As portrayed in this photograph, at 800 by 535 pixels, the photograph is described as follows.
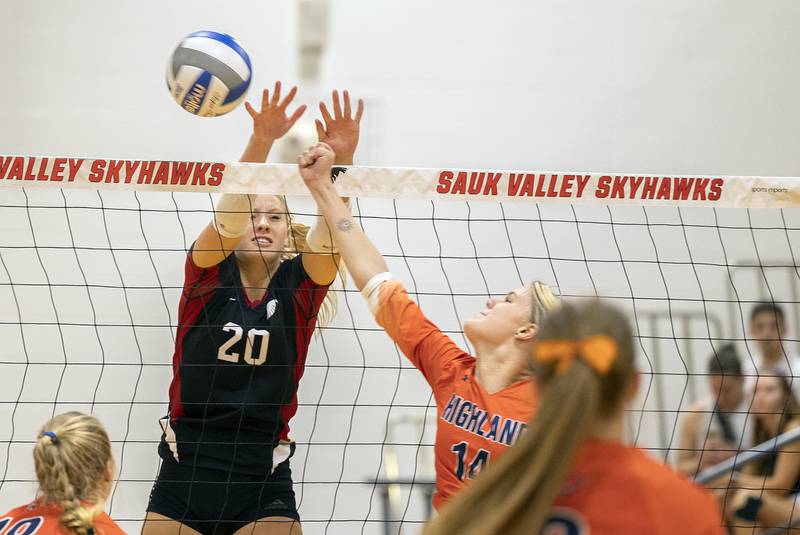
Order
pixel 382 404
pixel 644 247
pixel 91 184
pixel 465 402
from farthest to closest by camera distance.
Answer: pixel 644 247, pixel 382 404, pixel 91 184, pixel 465 402

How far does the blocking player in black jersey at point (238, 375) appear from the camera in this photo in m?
3.37

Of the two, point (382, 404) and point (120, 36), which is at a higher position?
point (120, 36)

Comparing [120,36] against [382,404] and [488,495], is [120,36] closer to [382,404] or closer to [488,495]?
[382,404]

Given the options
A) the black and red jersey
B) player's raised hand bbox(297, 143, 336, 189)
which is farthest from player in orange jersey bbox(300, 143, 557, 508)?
the black and red jersey

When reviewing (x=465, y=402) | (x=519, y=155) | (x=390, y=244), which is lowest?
(x=465, y=402)

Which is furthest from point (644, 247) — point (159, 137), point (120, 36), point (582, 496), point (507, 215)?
point (582, 496)

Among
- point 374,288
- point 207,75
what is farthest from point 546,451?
point 207,75

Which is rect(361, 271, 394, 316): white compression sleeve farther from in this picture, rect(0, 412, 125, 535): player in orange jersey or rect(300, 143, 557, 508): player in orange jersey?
rect(0, 412, 125, 535): player in orange jersey

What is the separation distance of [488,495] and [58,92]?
16.4 ft

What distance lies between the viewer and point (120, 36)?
5.80 meters

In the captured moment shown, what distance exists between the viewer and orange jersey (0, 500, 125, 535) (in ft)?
9.03

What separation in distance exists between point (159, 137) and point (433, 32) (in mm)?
1876

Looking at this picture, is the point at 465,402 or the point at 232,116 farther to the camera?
the point at 232,116

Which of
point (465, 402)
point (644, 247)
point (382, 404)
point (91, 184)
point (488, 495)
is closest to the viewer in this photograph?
point (488, 495)
